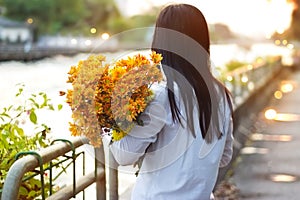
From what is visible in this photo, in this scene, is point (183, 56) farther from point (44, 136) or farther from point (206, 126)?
point (44, 136)

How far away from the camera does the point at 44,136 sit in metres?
3.44

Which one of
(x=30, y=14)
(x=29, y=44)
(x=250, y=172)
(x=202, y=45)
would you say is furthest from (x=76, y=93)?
(x=30, y=14)

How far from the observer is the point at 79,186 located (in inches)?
125

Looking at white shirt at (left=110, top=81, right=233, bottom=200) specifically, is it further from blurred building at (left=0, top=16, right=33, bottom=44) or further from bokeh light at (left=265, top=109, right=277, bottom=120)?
blurred building at (left=0, top=16, right=33, bottom=44)

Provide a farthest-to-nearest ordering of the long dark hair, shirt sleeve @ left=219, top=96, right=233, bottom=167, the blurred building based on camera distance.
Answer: the blurred building
shirt sleeve @ left=219, top=96, right=233, bottom=167
the long dark hair

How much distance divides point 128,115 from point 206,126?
1.10ft

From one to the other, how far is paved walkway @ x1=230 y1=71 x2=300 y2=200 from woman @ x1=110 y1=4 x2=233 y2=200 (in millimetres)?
4353

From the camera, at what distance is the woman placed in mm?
2387

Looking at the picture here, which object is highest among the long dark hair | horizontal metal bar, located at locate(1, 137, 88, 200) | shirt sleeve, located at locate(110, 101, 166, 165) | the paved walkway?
the long dark hair

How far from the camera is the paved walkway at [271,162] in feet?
22.8

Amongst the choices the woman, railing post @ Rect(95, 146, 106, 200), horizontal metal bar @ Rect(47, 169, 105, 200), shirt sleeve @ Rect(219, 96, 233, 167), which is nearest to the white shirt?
the woman

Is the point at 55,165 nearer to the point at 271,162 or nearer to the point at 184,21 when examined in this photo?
the point at 184,21

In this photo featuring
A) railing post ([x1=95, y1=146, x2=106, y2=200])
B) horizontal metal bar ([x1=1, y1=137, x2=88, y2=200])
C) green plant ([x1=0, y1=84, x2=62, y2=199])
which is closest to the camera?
horizontal metal bar ([x1=1, y1=137, x2=88, y2=200])

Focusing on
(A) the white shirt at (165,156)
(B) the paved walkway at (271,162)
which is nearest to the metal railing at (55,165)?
(A) the white shirt at (165,156)
